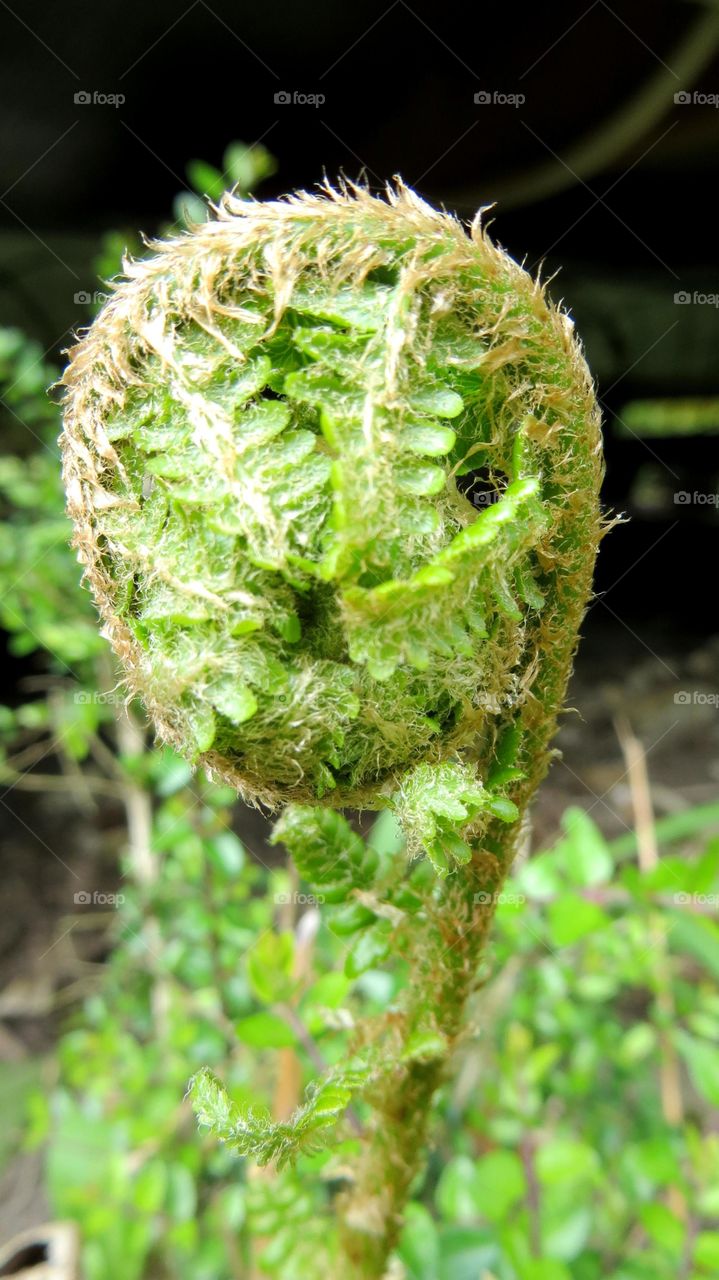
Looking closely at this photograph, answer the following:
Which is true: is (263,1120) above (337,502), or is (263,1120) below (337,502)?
below

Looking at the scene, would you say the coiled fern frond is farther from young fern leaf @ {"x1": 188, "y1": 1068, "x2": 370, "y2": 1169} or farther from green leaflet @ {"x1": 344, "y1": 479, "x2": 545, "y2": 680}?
young fern leaf @ {"x1": 188, "y1": 1068, "x2": 370, "y2": 1169}

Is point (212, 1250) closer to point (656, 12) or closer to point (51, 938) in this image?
point (51, 938)

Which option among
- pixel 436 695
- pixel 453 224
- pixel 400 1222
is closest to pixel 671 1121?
pixel 400 1222

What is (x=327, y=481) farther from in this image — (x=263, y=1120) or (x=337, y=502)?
(x=263, y=1120)

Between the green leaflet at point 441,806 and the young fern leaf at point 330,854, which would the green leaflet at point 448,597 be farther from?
the young fern leaf at point 330,854

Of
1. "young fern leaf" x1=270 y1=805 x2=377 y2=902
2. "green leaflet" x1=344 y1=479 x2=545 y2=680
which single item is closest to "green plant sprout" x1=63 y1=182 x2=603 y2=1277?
"green leaflet" x1=344 y1=479 x2=545 y2=680

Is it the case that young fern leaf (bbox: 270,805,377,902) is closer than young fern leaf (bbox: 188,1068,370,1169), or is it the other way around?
young fern leaf (bbox: 188,1068,370,1169)

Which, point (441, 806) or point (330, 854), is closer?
point (441, 806)

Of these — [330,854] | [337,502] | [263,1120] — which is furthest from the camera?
[330,854]

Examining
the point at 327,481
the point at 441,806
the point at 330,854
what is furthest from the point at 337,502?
the point at 330,854
